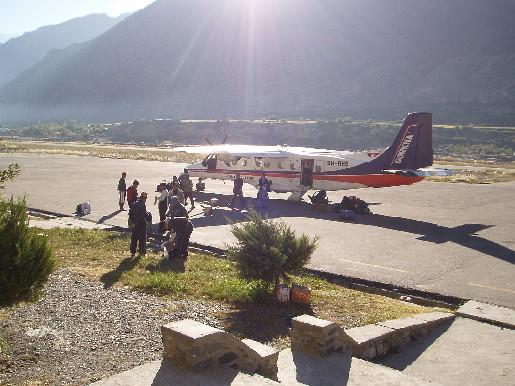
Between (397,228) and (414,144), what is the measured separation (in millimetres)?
5647

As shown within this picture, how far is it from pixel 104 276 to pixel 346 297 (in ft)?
18.7

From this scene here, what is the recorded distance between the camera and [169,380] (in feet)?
17.0

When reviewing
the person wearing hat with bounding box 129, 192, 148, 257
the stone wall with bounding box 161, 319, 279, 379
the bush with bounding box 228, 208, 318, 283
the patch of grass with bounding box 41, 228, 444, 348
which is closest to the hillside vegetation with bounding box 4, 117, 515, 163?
the patch of grass with bounding box 41, 228, 444, 348

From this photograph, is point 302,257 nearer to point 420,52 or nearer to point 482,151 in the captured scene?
point 482,151

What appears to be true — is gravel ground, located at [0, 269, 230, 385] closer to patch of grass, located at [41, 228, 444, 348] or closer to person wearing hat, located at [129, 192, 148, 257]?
patch of grass, located at [41, 228, 444, 348]

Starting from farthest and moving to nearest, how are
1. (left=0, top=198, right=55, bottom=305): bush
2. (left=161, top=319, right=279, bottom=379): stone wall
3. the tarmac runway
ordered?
the tarmac runway → (left=0, top=198, right=55, bottom=305): bush → (left=161, top=319, right=279, bottom=379): stone wall

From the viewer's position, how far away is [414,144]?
22.9m

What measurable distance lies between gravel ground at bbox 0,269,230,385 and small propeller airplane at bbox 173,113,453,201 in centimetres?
1632

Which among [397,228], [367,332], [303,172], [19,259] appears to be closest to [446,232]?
[397,228]

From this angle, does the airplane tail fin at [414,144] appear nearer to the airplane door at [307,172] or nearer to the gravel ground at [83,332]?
the airplane door at [307,172]

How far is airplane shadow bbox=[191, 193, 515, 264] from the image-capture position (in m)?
16.3

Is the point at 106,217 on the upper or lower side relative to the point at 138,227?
lower

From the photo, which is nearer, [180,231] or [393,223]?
[180,231]

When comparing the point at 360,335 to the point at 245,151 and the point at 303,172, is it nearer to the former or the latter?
the point at 303,172
